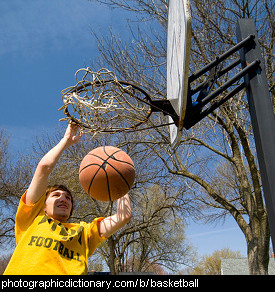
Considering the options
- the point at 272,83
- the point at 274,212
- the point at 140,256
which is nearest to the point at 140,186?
the point at 272,83

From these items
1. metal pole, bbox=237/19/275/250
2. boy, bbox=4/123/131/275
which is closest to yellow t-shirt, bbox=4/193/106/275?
boy, bbox=4/123/131/275

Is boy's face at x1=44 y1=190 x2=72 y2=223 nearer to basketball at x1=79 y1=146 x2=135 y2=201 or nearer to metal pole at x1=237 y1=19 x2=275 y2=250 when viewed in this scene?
basketball at x1=79 y1=146 x2=135 y2=201

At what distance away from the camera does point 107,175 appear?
3.11 metres

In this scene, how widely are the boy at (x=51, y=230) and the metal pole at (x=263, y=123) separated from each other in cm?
134

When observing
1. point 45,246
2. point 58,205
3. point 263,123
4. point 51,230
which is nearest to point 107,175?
point 58,205

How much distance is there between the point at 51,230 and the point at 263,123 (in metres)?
2.23

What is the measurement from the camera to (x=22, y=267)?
2.21 meters

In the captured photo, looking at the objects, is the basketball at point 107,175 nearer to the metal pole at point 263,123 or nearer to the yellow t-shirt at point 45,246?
the yellow t-shirt at point 45,246

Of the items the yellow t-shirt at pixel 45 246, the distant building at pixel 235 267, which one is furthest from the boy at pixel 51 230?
the distant building at pixel 235 267

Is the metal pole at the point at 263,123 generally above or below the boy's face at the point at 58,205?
above

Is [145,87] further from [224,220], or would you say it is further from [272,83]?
[224,220]

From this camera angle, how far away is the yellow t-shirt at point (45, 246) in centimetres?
223

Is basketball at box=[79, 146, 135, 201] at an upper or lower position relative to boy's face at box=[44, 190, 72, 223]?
upper

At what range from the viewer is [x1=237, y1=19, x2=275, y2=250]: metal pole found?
2697mm
